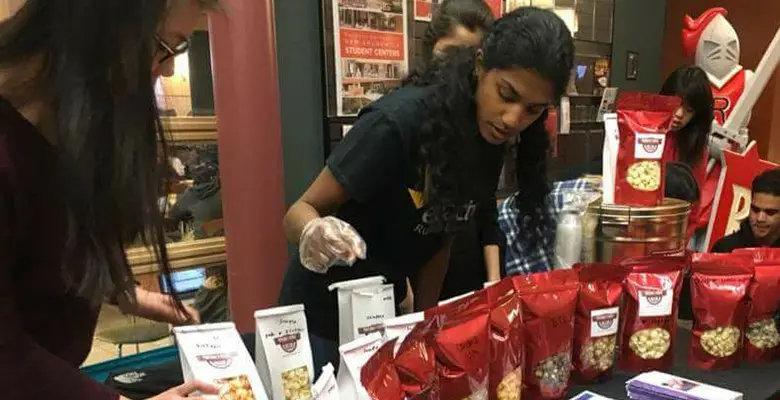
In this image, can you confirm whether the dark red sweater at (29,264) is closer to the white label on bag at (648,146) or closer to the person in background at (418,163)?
the person in background at (418,163)

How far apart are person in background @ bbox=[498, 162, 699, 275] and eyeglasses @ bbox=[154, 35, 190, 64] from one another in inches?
37.4

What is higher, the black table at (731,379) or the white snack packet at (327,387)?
the white snack packet at (327,387)

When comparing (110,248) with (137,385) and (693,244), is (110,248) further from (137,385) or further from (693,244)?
(693,244)

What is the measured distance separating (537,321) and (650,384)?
A: 210 millimetres

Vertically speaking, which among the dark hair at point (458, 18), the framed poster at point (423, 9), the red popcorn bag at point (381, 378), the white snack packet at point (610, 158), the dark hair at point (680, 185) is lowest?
the red popcorn bag at point (381, 378)

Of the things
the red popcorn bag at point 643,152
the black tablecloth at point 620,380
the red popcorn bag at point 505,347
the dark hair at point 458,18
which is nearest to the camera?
the red popcorn bag at point 505,347

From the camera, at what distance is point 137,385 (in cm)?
101

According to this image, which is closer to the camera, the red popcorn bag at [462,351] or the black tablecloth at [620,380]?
the red popcorn bag at [462,351]

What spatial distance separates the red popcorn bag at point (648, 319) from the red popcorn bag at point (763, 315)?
5.8 inches

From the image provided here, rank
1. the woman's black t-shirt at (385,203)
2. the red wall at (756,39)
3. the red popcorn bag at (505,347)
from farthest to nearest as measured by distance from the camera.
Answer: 1. the red wall at (756,39)
2. the woman's black t-shirt at (385,203)
3. the red popcorn bag at (505,347)

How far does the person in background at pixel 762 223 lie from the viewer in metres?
2.15

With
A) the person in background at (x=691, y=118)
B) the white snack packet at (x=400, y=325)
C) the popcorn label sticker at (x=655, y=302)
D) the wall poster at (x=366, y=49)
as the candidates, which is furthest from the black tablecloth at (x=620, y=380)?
the person in background at (x=691, y=118)

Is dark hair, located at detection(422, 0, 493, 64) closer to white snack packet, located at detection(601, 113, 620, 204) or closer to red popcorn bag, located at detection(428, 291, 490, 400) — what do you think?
white snack packet, located at detection(601, 113, 620, 204)

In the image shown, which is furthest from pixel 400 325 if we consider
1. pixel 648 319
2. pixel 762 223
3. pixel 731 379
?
pixel 762 223
